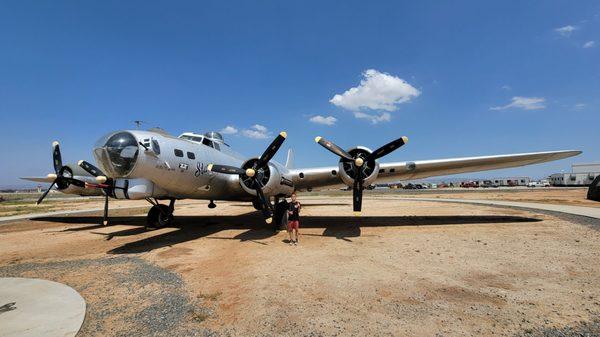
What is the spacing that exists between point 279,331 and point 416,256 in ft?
18.0

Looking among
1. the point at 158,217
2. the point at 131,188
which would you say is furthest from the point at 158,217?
the point at 131,188

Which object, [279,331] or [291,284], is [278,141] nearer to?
[291,284]

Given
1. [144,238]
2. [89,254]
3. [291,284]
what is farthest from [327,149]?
[89,254]

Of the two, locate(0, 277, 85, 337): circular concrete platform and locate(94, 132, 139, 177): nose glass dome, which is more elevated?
locate(94, 132, 139, 177): nose glass dome

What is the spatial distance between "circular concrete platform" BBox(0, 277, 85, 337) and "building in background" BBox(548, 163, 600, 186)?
9179 cm

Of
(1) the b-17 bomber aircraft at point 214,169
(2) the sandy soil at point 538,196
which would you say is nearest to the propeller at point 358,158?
(1) the b-17 bomber aircraft at point 214,169

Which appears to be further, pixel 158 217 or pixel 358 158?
pixel 158 217

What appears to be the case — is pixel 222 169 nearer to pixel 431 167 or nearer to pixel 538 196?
pixel 431 167

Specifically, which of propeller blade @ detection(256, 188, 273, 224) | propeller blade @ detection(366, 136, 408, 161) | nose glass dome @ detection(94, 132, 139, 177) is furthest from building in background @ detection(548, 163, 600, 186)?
nose glass dome @ detection(94, 132, 139, 177)

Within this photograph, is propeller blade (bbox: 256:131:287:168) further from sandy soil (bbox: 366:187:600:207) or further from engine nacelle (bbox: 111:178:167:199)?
sandy soil (bbox: 366:187:600:207)

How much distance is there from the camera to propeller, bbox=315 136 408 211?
40.1ft

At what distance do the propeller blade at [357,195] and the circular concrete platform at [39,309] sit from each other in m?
9.25

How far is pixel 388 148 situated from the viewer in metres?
12.4

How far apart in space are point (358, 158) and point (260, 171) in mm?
4275
